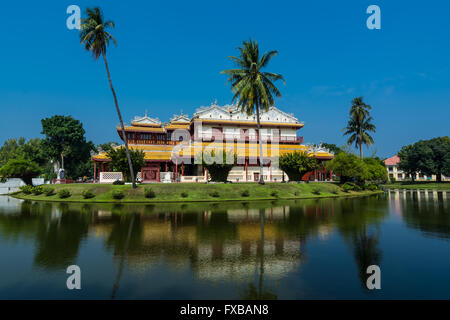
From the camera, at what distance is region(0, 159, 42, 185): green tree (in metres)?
46.4

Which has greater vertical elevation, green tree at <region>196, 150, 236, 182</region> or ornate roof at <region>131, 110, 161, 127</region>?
ornate roof at <region>131, 110, 161, 127</region>

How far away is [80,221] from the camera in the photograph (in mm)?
18984

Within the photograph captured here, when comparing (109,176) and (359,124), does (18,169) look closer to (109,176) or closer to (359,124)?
(109,176)

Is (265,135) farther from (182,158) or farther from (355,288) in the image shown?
(355,288)

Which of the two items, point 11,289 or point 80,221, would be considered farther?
point 80,221

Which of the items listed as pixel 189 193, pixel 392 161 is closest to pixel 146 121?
pixel 189 193

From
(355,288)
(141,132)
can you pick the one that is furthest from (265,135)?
(355,288)

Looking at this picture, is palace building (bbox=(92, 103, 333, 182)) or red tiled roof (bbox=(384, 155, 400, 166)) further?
red tiled roof (bbox=(384, 155, 400, 166))

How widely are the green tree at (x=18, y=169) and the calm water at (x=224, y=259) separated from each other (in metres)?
36.5

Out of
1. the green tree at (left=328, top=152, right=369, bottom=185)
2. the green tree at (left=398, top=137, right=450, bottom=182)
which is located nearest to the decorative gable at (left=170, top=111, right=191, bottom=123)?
the green tree at (left=328, top=152, right=369, bottom=185)

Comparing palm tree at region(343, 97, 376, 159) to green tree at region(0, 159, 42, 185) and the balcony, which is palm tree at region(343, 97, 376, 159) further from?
green tree at region(0, 159, 42, 185)

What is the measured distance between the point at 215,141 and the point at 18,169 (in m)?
36.9

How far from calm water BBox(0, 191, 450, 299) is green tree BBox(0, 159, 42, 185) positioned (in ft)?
120
